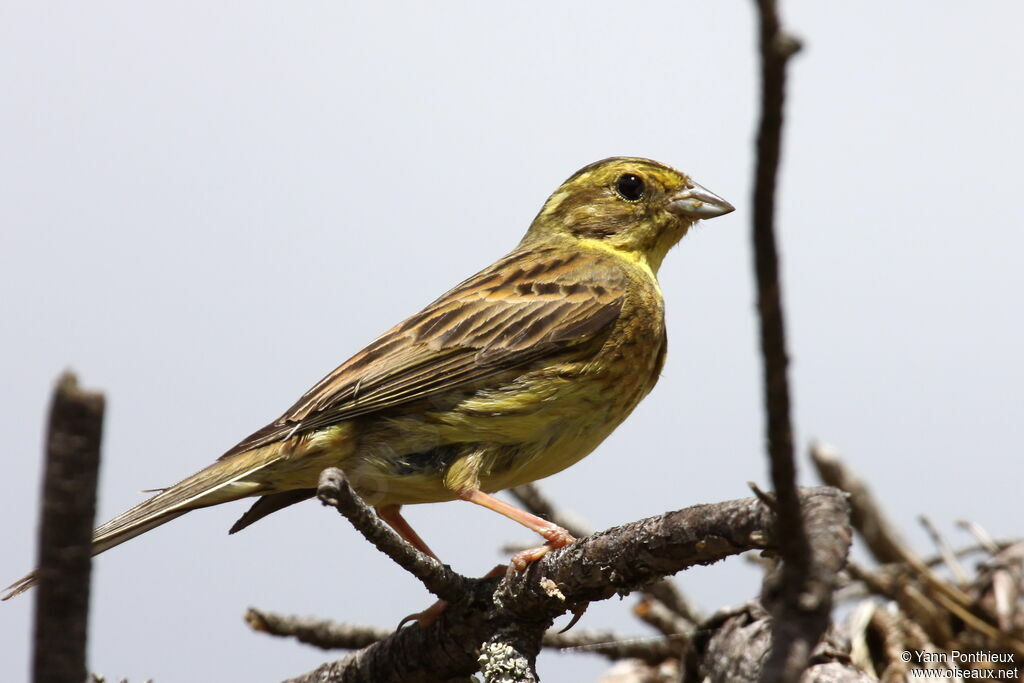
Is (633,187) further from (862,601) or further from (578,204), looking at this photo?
(862,601)

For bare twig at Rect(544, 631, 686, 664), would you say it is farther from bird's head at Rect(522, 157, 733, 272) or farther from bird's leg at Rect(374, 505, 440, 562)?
bird's head at Rect(522, 157, 733, 272)

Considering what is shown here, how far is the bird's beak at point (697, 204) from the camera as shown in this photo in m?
6.23

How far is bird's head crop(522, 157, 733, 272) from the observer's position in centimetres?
632

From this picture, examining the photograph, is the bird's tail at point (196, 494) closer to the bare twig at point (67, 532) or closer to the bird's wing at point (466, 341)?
the bird's wing at point (466, 341)

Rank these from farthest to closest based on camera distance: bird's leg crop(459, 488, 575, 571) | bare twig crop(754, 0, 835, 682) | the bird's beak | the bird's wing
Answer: the bird's beak → the bird's wing → bird's leg crop(459, 488, 575, 571) → bare twig crop(754, 0, 835, 682)

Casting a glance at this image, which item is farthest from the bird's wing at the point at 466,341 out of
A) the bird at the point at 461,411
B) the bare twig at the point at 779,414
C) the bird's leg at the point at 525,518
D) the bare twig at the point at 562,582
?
the bare twig at the point at 779,414

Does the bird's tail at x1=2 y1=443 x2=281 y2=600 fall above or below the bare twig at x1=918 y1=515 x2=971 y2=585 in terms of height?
above

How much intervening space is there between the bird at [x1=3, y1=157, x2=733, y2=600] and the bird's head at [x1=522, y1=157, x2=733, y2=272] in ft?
2.53

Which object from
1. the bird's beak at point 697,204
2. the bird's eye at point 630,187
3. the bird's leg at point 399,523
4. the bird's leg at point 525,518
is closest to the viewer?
the bird's leg at point 525,518

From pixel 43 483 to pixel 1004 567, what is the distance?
3.64m

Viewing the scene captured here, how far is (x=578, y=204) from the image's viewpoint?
671cm

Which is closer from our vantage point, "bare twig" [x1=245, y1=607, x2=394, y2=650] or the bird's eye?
"bare twig" [x1=245, y1=607, x2=394, y2=650]

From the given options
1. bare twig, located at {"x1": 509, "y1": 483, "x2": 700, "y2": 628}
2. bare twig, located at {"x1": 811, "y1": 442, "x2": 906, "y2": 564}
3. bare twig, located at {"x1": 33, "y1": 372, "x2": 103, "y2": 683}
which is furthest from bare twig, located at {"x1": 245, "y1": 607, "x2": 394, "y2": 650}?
bare twig, located at {"x1": 33, "y1": 372, "x2": 103, "y2": 683}

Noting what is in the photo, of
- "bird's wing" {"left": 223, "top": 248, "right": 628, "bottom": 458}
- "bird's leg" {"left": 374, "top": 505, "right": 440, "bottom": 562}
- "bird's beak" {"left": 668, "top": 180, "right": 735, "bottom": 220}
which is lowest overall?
"bird's leg" {"left": 374, "top": 505, "right": 440, "bottom": 562}
